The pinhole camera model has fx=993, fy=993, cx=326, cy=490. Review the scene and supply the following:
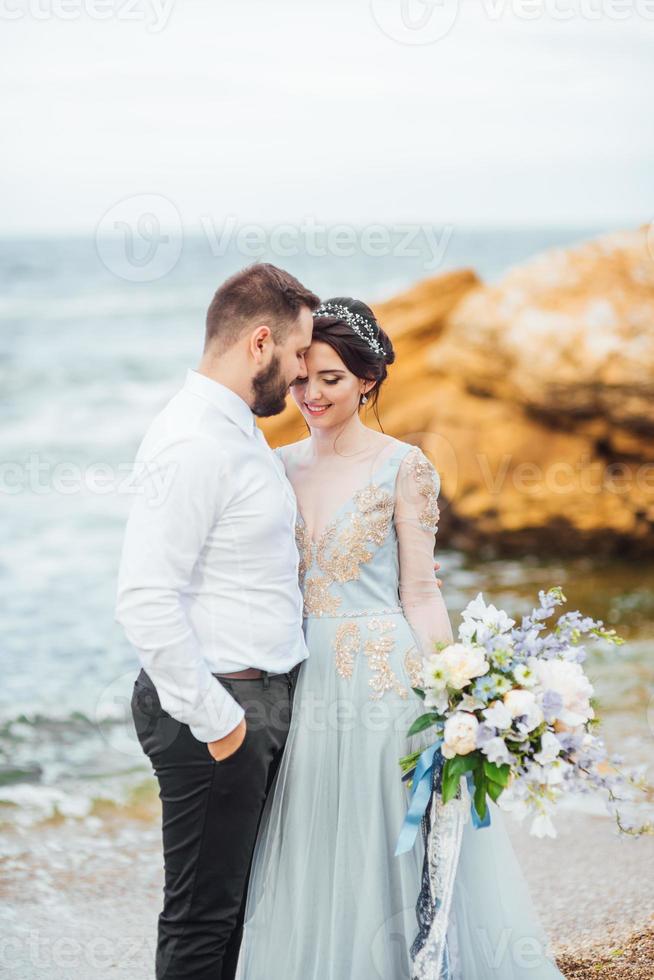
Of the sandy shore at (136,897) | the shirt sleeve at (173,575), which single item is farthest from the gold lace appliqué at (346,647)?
the sandy shore at (136,897)

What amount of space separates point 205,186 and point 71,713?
25.2 metres

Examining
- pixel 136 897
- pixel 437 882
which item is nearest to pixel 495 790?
pixel 437 882

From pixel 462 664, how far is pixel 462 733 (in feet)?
0.56

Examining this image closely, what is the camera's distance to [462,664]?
253 centimetres

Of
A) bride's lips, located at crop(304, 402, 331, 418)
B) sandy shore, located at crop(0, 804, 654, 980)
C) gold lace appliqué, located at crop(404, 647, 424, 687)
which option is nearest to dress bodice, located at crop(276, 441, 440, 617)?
gold lace appliqué, located at crop(404, 647, 424, 687)

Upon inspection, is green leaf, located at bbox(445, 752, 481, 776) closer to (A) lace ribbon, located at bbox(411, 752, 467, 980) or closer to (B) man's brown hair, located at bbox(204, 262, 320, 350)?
(A) lace ribbon, located at bbox(411, 752, 467, 980)

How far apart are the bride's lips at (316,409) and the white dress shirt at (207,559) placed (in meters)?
0.40

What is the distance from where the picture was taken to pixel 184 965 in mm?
2541

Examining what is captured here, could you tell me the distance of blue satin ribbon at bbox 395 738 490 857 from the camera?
105 inches

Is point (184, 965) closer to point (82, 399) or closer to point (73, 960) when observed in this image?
point (73, 960)

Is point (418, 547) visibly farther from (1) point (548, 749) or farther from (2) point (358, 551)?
(1) point (548, 749)

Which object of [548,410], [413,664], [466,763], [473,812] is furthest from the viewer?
[548,410]

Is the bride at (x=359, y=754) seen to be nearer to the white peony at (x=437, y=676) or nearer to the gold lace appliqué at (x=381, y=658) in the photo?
the gold lace appliqué at (x=381, y=658)

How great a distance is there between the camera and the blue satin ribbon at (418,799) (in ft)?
8.73
